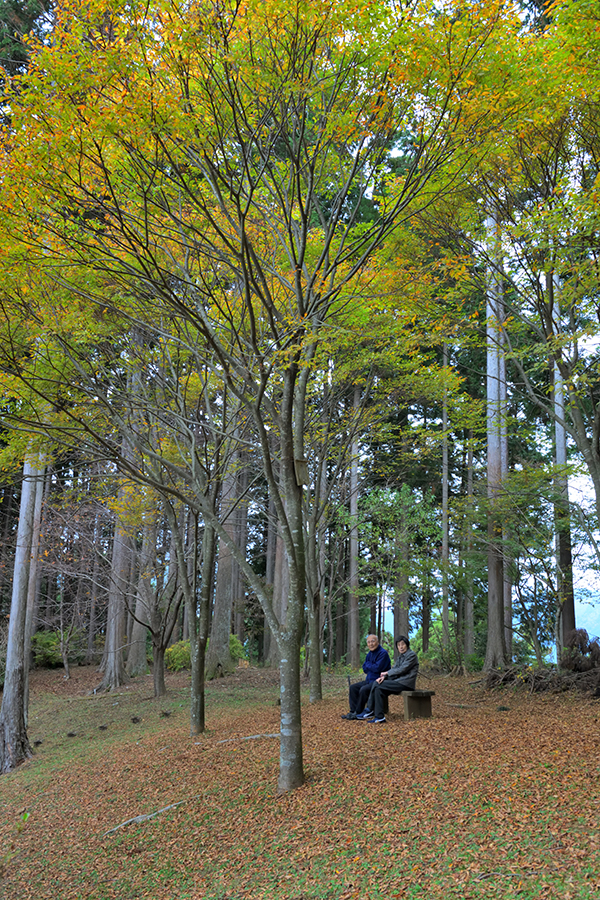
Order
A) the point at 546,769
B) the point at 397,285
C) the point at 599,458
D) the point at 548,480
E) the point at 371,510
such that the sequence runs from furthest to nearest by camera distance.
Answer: the point at 371,510
the point at 548,480
the point at 397,285
the point at 599,458
the point at 546,769

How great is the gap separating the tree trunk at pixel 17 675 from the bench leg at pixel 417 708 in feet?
19.9

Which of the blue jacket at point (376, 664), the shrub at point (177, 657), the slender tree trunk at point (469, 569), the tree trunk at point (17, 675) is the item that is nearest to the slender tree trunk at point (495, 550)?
the slender tree trunk at point (469, 569)

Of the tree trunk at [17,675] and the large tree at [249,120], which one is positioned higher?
the large tree at [249,120]

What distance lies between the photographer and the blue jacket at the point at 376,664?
7.03 m

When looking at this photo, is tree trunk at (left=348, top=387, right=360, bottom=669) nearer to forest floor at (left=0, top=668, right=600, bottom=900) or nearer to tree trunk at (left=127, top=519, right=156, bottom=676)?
tree trunk at (left=127, top=519, right=156, bottom=676)

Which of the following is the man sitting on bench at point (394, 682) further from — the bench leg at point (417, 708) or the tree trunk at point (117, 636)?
the tree trunk at point (117, 636)

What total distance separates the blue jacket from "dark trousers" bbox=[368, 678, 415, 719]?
219mm

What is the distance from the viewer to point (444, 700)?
8.76 m

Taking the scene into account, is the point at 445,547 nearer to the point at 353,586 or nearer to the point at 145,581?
the point at 353,586

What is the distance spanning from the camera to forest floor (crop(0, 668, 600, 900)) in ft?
10.6

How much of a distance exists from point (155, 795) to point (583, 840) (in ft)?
12.8

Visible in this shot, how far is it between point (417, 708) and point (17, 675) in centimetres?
621

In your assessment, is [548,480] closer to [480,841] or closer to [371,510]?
[371,510]

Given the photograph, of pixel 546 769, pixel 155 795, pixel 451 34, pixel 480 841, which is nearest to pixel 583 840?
pixel 480 841
